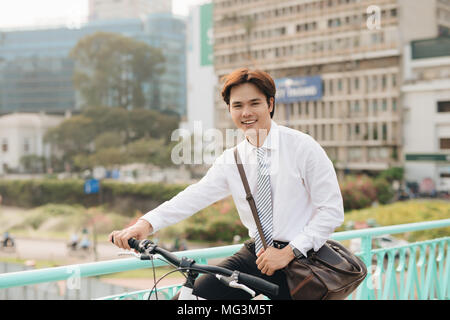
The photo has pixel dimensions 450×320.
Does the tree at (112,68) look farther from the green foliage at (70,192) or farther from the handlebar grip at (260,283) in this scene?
the handlebar grip at (260,283)

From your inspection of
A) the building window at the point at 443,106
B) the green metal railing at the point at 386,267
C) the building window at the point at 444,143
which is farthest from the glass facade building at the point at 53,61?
the green metal railing at the point at 386,267

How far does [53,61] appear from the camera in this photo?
81.4 metres

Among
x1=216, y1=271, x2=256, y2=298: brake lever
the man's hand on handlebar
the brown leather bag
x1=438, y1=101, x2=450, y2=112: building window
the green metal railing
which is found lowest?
the green metal railing

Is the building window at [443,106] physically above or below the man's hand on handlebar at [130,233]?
above

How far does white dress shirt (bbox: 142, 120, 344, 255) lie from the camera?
2.12 meters

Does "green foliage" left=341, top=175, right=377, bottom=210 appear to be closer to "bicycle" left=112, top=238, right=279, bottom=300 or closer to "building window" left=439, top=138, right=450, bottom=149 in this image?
"building window" left=439, top=138, right=450, bottom=149

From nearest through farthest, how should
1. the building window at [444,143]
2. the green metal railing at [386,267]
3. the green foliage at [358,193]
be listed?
1. the green metal railing at [386,267]
2. the green foliage at [358,193]
3. the building window at [444,143]

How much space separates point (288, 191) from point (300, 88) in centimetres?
4824

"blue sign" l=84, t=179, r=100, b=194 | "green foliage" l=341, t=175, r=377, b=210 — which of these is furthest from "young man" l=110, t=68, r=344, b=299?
"blue sign" l=84, t=179, r=100, b=194

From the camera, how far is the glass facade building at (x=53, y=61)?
78.9m

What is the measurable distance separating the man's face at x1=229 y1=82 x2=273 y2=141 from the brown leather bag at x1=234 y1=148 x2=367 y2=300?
11.9 inches

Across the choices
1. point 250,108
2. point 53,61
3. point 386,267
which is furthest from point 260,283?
point 53,61

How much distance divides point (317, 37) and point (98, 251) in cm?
2865
